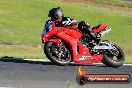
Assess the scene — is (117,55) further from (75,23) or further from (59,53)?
(59,53)

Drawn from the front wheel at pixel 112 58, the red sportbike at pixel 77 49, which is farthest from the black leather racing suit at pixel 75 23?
the front wheel at pixel 112 58

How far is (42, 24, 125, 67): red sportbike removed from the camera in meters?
13.2

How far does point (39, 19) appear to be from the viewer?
31031mm

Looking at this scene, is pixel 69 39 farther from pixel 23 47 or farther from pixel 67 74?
pixel 23 47

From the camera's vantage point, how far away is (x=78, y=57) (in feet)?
44.5

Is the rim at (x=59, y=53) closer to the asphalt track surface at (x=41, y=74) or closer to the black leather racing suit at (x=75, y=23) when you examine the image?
the asphalt track surface at (x=41, y=74)

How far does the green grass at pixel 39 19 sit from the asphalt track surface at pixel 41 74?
9.61 meters

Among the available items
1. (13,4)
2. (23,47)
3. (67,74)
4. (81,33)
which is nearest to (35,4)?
(13,4)

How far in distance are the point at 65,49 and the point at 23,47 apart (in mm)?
8857

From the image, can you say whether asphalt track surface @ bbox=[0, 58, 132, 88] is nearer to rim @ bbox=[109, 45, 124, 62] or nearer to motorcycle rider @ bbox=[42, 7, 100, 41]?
rim @ bbox=[109, 45, 124, 62]

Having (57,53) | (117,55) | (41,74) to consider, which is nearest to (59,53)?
(57,53)

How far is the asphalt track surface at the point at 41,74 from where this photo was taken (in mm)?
9875

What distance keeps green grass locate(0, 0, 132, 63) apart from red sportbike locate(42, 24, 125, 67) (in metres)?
8.84

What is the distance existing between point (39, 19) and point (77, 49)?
1758cm
